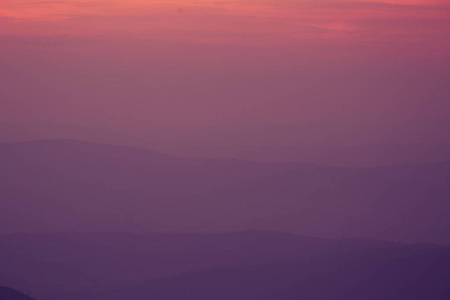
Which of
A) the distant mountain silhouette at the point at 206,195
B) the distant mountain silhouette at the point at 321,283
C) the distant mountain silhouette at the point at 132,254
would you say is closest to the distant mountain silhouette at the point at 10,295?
the distant mountain silhouette at the point at 321,283

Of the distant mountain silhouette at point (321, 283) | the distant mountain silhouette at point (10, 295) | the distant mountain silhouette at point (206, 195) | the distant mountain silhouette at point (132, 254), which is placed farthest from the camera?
the distant mountain silhouette at point (206, 195)

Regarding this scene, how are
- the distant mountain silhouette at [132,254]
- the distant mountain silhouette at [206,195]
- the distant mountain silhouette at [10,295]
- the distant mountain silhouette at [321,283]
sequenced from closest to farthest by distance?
the distant mountain silhouette at [10,295] → the distant mountain silhouette at [321,283] → the distant mountain silhouette at [132,254] → the distant mountain silhouette at [206,195]

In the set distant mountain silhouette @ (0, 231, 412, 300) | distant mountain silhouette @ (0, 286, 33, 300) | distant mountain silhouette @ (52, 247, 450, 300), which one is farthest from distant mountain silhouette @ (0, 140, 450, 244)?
distant mountain silhouette @ (0, 286, 33, 300)

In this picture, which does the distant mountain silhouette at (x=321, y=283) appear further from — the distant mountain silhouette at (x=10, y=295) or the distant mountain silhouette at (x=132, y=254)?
the distant mountain silhouette at (x=10, y=295)

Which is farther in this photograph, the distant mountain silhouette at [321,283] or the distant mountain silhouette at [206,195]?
the distant mountain silhouette at [206,195]

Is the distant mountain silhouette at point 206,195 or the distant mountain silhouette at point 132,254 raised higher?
the distant mountain silhouette at point 206,195

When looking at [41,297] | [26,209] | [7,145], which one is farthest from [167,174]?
[41,297]

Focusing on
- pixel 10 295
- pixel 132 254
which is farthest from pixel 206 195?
pixel 10 295
